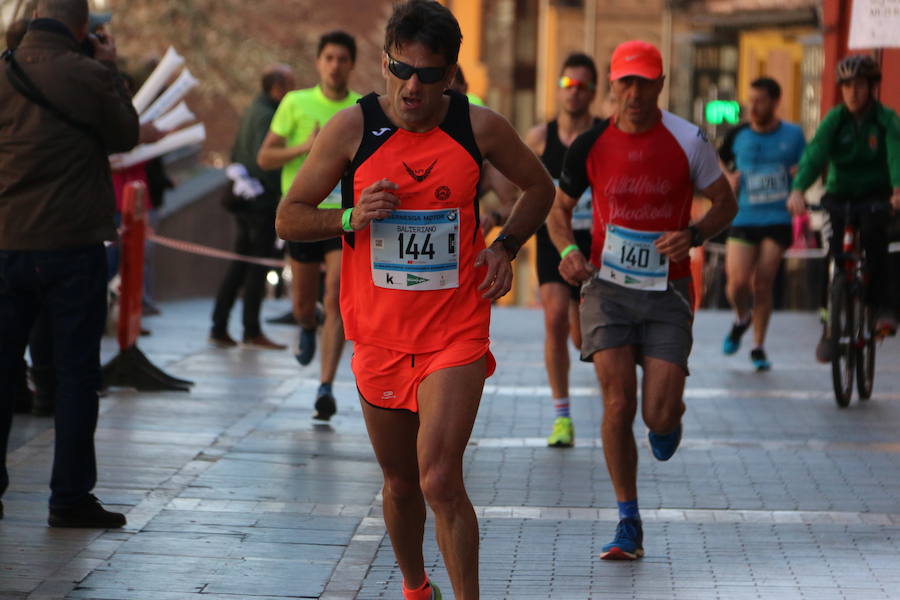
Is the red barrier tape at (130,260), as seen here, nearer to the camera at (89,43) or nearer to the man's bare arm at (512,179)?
the camera at (89,43)

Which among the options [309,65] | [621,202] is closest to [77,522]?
[621,202]

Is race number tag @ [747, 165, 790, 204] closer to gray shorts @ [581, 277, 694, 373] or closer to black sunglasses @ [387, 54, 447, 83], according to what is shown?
gray shorts @ [581, 277, 694, 373]

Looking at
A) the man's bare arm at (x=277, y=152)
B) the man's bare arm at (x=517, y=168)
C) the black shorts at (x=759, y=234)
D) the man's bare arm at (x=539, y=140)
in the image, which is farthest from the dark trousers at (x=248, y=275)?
the man's bare arm at (x=517, y=168)

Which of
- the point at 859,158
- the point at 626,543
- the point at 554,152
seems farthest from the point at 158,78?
the point at 626,543

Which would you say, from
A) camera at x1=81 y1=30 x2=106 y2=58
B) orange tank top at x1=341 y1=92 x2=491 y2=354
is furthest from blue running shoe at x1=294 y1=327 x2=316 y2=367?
orange tank top at x1=341 y1=92 x2=491 y2=354

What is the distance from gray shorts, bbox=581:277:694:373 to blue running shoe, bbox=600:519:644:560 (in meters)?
0.64

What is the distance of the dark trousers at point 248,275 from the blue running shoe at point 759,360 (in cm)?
395

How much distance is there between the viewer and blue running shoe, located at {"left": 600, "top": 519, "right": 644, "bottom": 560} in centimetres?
646

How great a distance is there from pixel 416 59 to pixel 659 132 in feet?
6.45

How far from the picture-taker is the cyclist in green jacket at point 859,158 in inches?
418

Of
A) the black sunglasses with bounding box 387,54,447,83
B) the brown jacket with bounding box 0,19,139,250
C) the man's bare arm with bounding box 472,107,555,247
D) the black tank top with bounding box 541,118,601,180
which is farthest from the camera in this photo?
the black tank top with bounding box 541,118,601,180

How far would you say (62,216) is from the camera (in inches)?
263

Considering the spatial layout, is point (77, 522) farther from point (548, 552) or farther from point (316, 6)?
point (316, 6)

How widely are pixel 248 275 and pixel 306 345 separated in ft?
11.0
